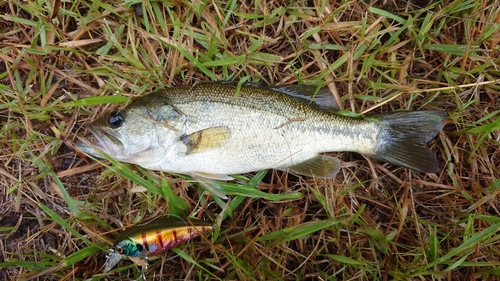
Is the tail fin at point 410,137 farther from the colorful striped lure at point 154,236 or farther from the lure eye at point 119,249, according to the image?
the lure eye at point 119,249

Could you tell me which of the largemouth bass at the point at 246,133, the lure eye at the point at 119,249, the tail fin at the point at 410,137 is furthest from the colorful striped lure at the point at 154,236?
the tail fin at the point at 410,137

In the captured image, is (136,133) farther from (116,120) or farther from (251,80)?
(251,80)

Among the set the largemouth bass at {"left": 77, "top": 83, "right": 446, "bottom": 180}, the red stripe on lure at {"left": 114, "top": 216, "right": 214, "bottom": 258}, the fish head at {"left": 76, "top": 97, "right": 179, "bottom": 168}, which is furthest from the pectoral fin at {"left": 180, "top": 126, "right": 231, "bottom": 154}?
the red stripe on lure at {"left": 114, "top": 216, "right": 214, "bottom": 258}

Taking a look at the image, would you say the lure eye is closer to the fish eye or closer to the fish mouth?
the fish mouth

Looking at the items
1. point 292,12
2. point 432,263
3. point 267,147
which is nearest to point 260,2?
point 292,12

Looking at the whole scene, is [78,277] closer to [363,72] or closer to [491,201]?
[363,72]

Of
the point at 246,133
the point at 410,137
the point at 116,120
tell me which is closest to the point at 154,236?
the point at 116,120
